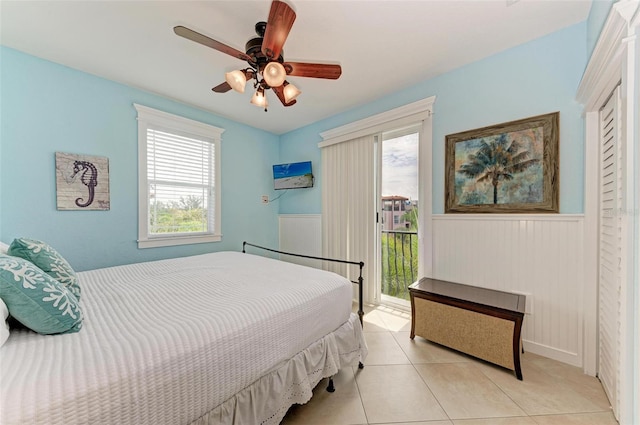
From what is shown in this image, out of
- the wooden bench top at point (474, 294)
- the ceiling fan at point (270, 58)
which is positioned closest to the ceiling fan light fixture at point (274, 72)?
the ceiling fan at point (270, 58)

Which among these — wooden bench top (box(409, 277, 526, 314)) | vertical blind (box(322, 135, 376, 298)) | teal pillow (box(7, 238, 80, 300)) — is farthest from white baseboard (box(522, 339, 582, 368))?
teal pillow (box(7, 238, 80, 300))

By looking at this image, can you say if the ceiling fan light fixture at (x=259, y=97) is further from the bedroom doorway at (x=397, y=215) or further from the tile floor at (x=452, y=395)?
the tile floor at (x=452, y=395)

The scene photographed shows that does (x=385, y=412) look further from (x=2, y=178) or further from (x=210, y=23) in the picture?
(x=2, y=178)

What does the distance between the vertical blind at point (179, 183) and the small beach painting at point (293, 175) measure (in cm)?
101

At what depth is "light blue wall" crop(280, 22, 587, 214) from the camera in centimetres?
180

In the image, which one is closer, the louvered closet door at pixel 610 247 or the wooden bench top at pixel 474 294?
the louvered closet door at pixel 610 247

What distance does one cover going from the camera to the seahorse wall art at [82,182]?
2191 millimetres

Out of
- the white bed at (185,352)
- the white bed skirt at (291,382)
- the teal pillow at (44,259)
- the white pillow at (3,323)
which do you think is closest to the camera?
the white bed at (185,352)

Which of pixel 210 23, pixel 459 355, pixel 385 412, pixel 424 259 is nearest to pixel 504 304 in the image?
pixel 459 355

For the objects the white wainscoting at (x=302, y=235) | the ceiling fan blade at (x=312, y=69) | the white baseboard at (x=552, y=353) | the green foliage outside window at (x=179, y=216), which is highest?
the ceiling fan blade at (x=312, y=69)

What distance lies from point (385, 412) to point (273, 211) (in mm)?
3167

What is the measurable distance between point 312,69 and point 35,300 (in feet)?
5.99

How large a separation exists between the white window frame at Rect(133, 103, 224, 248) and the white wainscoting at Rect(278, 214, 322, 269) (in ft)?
3.57

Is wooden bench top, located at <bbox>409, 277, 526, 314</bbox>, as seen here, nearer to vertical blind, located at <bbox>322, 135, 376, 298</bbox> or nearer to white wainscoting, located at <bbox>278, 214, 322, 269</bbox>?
vertical blind, located at <bbox>322, 135, 376, 298</bbox>
